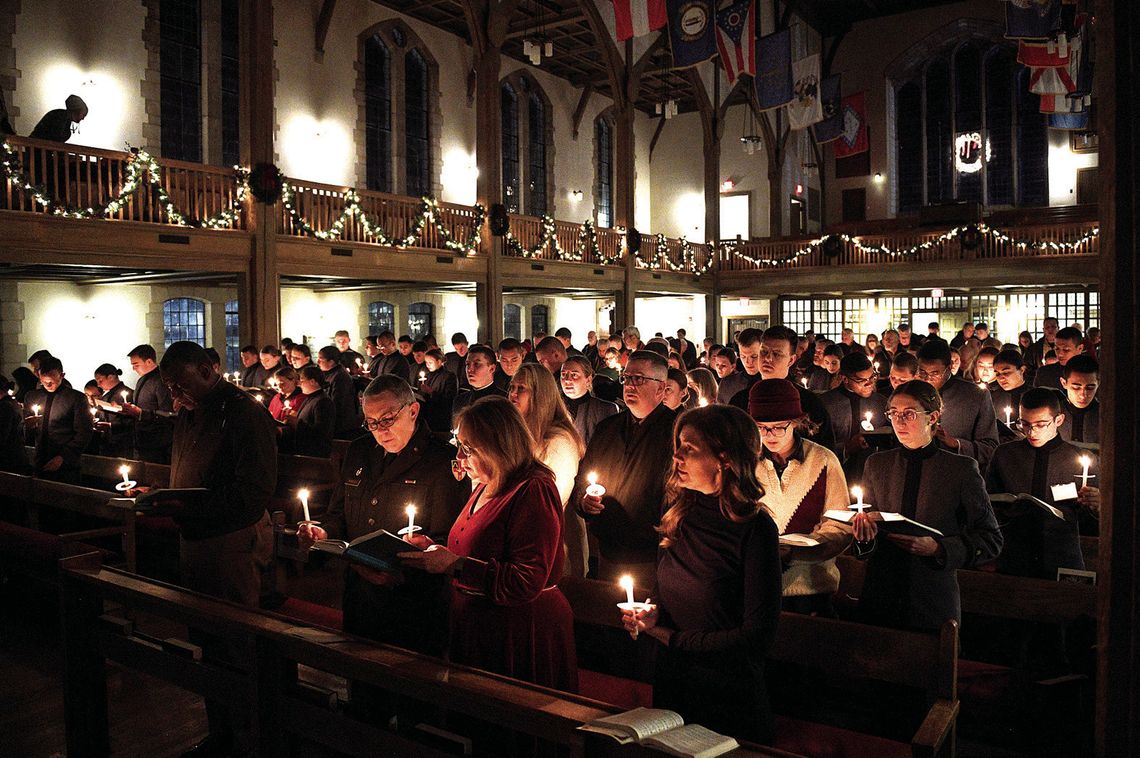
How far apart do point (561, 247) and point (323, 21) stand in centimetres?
779

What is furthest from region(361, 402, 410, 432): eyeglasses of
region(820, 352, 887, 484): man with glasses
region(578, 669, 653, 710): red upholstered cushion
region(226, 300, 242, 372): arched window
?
region(226, 300, 242, 372): arched window

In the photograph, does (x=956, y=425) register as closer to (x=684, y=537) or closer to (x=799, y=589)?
(x=799, y=589)

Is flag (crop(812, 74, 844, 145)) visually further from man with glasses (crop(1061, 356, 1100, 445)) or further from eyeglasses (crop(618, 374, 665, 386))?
eyeglasses (crop(618, 374, 665, 386))

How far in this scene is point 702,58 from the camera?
1550 cm

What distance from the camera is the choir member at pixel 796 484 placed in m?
3.66

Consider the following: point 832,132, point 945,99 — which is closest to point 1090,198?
point 945,99

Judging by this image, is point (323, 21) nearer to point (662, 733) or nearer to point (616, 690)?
point (616, 690)

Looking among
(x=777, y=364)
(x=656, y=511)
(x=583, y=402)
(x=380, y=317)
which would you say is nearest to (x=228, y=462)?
(x=656, y=511)

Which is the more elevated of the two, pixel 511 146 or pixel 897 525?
pixel 511 146

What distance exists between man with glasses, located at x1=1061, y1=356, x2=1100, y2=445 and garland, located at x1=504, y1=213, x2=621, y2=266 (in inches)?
553

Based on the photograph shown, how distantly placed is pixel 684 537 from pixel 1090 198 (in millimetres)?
30093

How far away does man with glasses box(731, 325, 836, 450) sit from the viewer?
4973 mm

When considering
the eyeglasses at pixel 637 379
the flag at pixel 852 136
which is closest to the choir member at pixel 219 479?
the eyeglasses at pixel 637 379

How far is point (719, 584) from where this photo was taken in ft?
8.65
